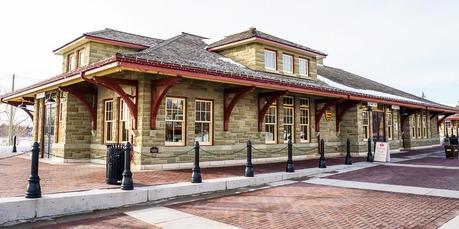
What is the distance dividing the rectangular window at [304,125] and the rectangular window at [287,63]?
7.44 ft

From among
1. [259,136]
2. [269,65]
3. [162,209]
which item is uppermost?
[269,65]

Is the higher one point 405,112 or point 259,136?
point 405,112

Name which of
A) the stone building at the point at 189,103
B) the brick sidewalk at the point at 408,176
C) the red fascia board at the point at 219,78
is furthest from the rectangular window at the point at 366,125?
the brick sidewalk at the point at 408,176

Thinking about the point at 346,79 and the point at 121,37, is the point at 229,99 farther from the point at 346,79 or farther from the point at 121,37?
the point at 346,79

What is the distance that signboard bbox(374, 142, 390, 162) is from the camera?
1568 cm

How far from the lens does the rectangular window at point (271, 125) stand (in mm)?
15408

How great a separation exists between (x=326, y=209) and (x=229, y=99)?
24.6ft

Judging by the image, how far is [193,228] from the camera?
5.61 meters

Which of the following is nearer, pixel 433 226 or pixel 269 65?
pixel 433 226

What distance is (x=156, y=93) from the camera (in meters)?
11.2

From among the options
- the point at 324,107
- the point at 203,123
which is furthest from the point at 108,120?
the point at 324,107

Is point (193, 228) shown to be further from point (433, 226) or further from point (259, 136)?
point (259, 136)

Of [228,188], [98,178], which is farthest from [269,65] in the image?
[98,178]

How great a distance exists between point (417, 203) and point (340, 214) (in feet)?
7.11
